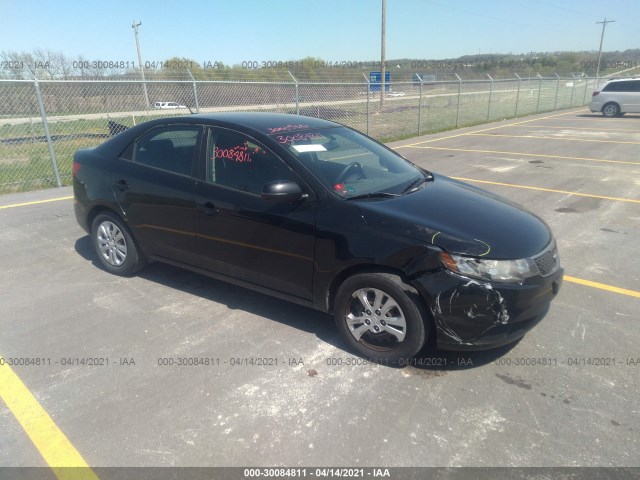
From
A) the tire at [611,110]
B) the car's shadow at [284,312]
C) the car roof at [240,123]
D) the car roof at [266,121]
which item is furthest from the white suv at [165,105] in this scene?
the tire at [611,110]

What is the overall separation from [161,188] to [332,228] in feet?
5.61

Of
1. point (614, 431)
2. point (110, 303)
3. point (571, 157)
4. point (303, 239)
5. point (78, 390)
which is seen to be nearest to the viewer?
point (614, 431)

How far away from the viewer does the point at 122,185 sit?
14.1 feet

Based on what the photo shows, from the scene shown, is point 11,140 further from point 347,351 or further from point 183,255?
point 347,351

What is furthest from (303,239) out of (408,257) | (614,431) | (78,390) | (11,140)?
(11,140)

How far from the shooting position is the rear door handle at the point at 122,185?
4.25 meters

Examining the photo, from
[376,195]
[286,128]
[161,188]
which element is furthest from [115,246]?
[376,195]

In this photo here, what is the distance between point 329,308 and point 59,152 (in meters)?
12.0

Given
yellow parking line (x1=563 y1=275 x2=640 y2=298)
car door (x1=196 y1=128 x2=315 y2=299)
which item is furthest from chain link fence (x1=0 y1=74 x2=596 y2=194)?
yellow parking line (x1=563 y1=275 x2=640 y2=298)

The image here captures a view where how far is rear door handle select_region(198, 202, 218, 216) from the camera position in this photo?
3.68 meters

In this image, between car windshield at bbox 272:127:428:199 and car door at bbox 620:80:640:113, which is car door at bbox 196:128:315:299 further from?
car door at bbox 620:80:640:113

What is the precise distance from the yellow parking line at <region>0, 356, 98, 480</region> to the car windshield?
2.21 m

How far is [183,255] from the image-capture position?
405 cm

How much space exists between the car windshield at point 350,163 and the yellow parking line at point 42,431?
7.25 feet
